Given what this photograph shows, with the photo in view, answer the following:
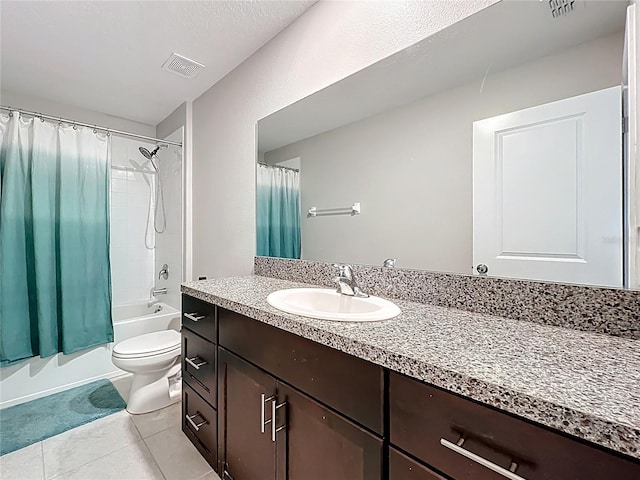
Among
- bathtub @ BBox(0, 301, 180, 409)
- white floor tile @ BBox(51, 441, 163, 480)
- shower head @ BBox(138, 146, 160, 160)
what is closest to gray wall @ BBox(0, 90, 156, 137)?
shower head @ BBox(138, 146, 160, 160)

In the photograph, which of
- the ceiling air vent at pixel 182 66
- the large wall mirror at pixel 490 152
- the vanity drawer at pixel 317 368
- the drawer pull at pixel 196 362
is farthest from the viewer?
the ceiling air vent at pixel 182 66

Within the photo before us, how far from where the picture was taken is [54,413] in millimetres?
1962

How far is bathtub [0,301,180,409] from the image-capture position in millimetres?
2098

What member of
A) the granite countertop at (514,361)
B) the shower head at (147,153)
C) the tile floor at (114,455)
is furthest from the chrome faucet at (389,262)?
the shower head at (147,153)

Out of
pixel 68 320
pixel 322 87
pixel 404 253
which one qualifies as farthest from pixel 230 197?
pixel 68 320

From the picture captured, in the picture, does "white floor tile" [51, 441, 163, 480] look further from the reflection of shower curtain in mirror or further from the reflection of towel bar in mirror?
the reflection of towel bar in mirror

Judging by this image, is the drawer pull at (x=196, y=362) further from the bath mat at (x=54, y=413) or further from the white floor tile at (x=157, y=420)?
the bath mat at (x=54, y=413)

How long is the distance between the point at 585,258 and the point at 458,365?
587 millimetres

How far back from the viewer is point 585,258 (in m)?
0.87

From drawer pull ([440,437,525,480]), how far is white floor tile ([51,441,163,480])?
1479mm

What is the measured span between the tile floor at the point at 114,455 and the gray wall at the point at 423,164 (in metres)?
1.24

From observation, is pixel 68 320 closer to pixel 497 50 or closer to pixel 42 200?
pixel 42 200

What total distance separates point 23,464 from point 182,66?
243cm

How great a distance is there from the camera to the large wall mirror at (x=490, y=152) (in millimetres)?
852
